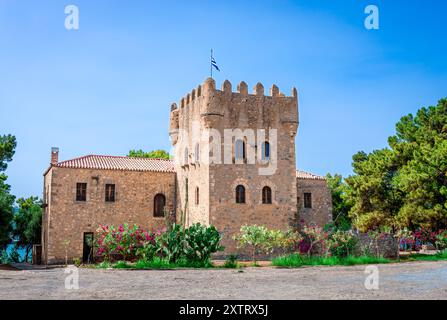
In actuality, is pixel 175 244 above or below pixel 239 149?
below

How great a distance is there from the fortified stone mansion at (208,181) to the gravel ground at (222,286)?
308 inches

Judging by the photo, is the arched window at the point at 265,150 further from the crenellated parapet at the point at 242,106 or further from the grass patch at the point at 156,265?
the grass patch at the point at 156,265

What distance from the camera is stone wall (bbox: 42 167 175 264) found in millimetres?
24766

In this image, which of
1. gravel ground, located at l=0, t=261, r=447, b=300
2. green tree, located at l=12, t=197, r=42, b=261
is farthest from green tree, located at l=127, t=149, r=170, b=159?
gravel ground, located at l=0, t=261, r=447, b=300

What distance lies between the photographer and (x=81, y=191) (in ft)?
84.0

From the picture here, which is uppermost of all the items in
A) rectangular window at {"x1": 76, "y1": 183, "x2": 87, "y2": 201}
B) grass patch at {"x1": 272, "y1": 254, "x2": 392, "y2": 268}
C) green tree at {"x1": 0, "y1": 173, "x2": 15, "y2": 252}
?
rectangular window at {"x1": 76, "y1": 183, "x2": 87, "y2": 201}

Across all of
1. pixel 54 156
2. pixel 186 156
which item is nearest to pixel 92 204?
pixel 54 156

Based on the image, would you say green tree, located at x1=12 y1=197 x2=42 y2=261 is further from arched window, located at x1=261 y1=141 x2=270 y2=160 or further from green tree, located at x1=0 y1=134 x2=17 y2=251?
arched window, located at x1=261 y1=141 x2=270 y2=160

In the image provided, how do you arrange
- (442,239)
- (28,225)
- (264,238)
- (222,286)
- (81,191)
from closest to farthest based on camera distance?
1. (222,286)
2. (264,238)
3. (442,239)
4. (81,191)
5. (28,225)

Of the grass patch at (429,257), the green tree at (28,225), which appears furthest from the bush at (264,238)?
the green tree at (28,225)

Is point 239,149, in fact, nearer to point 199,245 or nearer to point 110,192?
point 199,245

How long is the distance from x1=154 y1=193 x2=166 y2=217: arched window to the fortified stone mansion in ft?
0.19

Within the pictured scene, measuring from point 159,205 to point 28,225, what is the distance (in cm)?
1039
